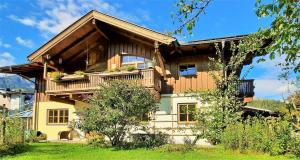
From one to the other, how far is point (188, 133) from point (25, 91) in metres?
29.9

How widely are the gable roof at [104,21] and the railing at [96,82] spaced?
1.90m

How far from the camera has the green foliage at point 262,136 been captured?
1534cm

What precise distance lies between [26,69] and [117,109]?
12.1 meters

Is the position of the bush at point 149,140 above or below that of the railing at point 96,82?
below

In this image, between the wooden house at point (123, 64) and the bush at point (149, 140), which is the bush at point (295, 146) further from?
the wooden house at point (123, 64)

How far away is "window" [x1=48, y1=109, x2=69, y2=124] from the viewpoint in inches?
1013

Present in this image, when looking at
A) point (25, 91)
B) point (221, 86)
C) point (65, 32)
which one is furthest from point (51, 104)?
point (25, 91)

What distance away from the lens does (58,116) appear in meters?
26.0

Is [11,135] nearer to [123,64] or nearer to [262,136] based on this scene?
[123,64]

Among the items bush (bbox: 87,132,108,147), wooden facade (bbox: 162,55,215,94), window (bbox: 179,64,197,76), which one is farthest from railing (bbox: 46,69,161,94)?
bush (bbox: 87,132,108,147)

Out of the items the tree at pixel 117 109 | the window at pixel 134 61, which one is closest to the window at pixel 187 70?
the window at pixel 134 61

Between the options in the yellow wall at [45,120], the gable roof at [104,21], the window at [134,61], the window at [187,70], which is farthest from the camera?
the yellow wall at [45,120]

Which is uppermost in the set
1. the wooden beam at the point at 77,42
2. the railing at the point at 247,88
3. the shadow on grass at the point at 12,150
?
the wooden beam at the point at 77,42

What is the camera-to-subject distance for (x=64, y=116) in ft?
84.6
